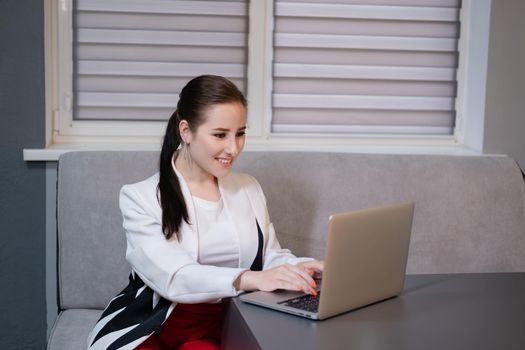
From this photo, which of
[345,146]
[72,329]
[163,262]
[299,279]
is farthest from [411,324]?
[345,146]

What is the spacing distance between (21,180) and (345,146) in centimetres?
118

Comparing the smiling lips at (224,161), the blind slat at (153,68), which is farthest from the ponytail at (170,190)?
the blind slat at (153,68)

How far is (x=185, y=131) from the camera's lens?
1993 mm

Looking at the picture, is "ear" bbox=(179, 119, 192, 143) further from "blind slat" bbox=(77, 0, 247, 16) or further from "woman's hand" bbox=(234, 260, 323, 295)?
"blind slat" bbox=(77, 0, 247, 16)

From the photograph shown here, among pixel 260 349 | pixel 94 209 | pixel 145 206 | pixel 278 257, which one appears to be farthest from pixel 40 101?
pixel 260 349

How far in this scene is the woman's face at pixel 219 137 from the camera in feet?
6.33

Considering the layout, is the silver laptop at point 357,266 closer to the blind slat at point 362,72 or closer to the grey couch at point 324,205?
the grey couch at point 324,205

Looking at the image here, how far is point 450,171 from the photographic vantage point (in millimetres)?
2512

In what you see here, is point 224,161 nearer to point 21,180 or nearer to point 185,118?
point 185,118

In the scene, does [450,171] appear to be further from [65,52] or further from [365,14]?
[65,52]

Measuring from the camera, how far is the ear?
198 cm

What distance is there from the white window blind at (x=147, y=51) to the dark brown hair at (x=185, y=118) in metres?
0.85

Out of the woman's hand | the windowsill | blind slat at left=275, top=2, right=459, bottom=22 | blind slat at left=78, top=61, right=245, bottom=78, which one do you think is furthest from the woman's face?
blind slat at left=275, top=2, right=459, bottom=22

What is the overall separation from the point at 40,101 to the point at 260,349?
1.58 meters
